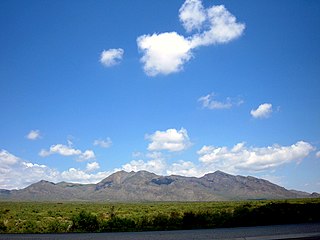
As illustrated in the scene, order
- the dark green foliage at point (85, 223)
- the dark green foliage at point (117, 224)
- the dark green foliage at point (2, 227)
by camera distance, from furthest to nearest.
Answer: the dark green foliage at point (2, 227)
the dark green foliage at point (117, 224)
the dark green foliage at point (85, 223)

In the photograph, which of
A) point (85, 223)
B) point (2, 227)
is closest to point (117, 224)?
point (85, 223)

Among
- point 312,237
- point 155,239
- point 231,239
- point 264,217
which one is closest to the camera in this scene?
point 312,237

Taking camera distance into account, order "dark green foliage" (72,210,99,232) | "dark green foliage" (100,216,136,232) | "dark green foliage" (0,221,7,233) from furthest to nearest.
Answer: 1. "dark green foliage" (0,221,7,233)
2. "dark green foliage" (100,216,136,232)
3. "dark green foliage" (72,210,99,232)

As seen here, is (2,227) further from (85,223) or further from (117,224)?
(117,224)

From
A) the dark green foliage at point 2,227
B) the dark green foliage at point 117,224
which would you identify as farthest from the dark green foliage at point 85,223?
the dark green foliage at point 2,227

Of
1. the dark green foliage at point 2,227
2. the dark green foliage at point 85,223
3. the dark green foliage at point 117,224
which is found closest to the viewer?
the dark green foliage at point 85,223

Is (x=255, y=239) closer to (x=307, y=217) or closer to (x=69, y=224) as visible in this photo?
(x=307, y=217)

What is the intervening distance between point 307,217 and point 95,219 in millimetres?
12408

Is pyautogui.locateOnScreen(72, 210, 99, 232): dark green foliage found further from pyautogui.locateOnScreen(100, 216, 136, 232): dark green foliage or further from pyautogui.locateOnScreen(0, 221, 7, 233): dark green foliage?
pyautogui.locateOnScreen(0, 221, 7, 233): dark green foliage

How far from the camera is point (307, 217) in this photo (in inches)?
763

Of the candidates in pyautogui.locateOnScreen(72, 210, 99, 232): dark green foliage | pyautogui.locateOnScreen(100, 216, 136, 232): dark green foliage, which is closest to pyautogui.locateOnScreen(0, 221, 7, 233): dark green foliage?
pyautogui.locateOnScreen(72, 210, 99, 232): dark green foliage

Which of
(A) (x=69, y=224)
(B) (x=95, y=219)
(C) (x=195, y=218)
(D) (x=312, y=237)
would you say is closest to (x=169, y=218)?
(C) (x=195, y=218)

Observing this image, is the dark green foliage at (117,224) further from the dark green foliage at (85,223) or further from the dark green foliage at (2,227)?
the dark green foliage at (2,227)

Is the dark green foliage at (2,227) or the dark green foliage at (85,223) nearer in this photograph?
the dark green foliage at (85,223)
